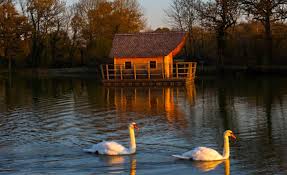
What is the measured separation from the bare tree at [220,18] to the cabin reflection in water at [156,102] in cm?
2634

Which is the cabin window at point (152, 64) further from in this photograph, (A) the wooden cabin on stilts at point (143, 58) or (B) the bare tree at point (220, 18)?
(B) the bare tree at point (220, 18)

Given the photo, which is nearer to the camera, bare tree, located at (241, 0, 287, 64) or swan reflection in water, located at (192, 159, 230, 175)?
swan reflection in water, located at (192, 159, 230, 175)

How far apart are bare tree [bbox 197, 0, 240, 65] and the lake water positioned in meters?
30.4

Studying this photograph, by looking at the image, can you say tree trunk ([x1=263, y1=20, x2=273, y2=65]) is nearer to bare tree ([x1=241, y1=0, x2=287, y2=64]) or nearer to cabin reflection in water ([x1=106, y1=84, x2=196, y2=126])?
bare tree ([x1=241, y1=0, x2=287, y2=64])

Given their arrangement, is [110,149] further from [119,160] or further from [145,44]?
[145,44]

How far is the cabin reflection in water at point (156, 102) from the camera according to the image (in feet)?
86.7

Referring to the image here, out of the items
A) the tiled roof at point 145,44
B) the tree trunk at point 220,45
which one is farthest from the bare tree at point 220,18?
the tiled roof at point 145,44

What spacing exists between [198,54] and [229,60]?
7.28m

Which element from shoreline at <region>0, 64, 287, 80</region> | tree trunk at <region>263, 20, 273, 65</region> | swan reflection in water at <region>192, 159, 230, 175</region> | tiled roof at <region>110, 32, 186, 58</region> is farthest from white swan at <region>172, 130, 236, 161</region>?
tree trunk at <region>263, 20, 273, 65</region>

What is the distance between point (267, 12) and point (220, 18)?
8.09 meters

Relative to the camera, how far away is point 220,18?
66.4 meters

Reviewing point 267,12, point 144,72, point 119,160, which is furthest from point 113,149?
point 267,12

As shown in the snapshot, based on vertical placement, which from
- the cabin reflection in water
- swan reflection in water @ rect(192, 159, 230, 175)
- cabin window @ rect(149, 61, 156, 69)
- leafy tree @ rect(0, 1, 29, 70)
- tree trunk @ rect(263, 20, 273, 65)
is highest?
leafy tree @ rect(0, 1, 29, 70)

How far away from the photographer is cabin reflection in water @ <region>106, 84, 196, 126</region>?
26.4m
